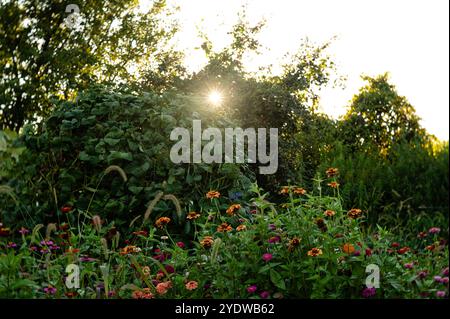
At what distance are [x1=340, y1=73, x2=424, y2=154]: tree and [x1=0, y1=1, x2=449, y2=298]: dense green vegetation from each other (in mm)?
21

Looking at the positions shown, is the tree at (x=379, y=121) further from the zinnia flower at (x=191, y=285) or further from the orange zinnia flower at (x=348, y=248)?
the zinnia flower at (x=191, y=285)

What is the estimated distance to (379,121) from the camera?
7617 mm

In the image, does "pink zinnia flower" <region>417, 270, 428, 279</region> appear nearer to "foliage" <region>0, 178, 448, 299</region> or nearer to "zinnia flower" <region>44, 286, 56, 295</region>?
"foliage" <region>0, 178, 448, 299</region>

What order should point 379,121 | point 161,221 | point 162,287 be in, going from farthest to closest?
point 379,121, point 161,221, point 162,287

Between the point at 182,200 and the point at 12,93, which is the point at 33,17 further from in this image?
the point at 182,200

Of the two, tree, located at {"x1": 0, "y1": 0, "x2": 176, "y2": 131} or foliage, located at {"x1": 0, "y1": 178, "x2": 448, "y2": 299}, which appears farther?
tree, located at {"x1": 0, "y1": 0, "x2": 176, "y2": 131}

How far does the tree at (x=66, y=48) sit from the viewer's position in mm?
6145

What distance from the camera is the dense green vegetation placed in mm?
2939

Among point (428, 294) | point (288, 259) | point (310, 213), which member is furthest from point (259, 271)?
point (428, 294)

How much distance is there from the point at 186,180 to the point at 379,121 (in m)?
4.21

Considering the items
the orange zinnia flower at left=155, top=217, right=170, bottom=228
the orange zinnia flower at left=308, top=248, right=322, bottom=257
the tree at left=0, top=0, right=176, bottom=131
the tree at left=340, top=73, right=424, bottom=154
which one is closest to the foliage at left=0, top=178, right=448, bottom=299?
the orange zinnia flower at left=308, top=248, right=322, bottom=257

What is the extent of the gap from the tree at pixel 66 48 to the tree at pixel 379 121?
275 centimetres

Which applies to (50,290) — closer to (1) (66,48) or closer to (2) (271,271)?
(2) (271,271)

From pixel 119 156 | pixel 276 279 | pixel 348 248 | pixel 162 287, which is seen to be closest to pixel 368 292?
pixel 348 248
